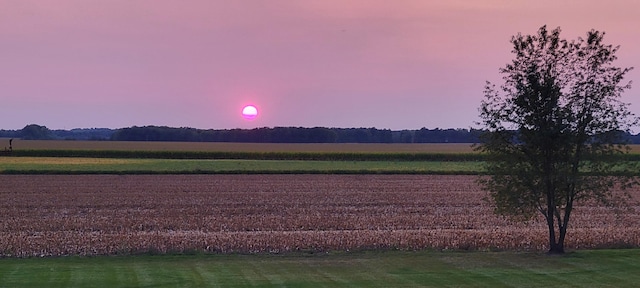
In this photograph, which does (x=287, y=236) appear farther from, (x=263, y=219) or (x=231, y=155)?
(x=231, y=155)

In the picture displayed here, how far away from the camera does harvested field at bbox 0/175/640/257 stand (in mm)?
20584

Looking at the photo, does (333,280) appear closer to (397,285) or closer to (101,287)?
(397,285)

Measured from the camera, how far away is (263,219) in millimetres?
28172

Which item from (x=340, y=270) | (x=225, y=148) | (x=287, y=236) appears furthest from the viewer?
(x=225, y=148)

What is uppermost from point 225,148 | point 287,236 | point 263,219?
point 225,148

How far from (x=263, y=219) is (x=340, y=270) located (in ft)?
40.3

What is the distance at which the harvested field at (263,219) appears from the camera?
2058 cm

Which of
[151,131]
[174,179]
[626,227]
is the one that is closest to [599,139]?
[626,227]

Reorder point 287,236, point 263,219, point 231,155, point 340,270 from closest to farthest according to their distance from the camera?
point 340,270, point 287,236, point 263,219, point 231,155

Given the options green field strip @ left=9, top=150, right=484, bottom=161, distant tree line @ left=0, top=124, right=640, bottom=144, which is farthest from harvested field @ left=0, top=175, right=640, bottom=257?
distant tree line @ left=0, top=124, right=640, bottom=144

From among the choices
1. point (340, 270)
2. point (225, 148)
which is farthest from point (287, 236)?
point (225, 148)

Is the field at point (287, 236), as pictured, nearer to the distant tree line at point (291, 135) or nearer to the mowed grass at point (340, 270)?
the mowed grass at point (340, 270)

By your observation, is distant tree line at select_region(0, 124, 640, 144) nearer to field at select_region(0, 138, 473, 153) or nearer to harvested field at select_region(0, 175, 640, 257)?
field at select_region(0, 138, 473, 153)

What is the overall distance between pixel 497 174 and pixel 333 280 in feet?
21.0
